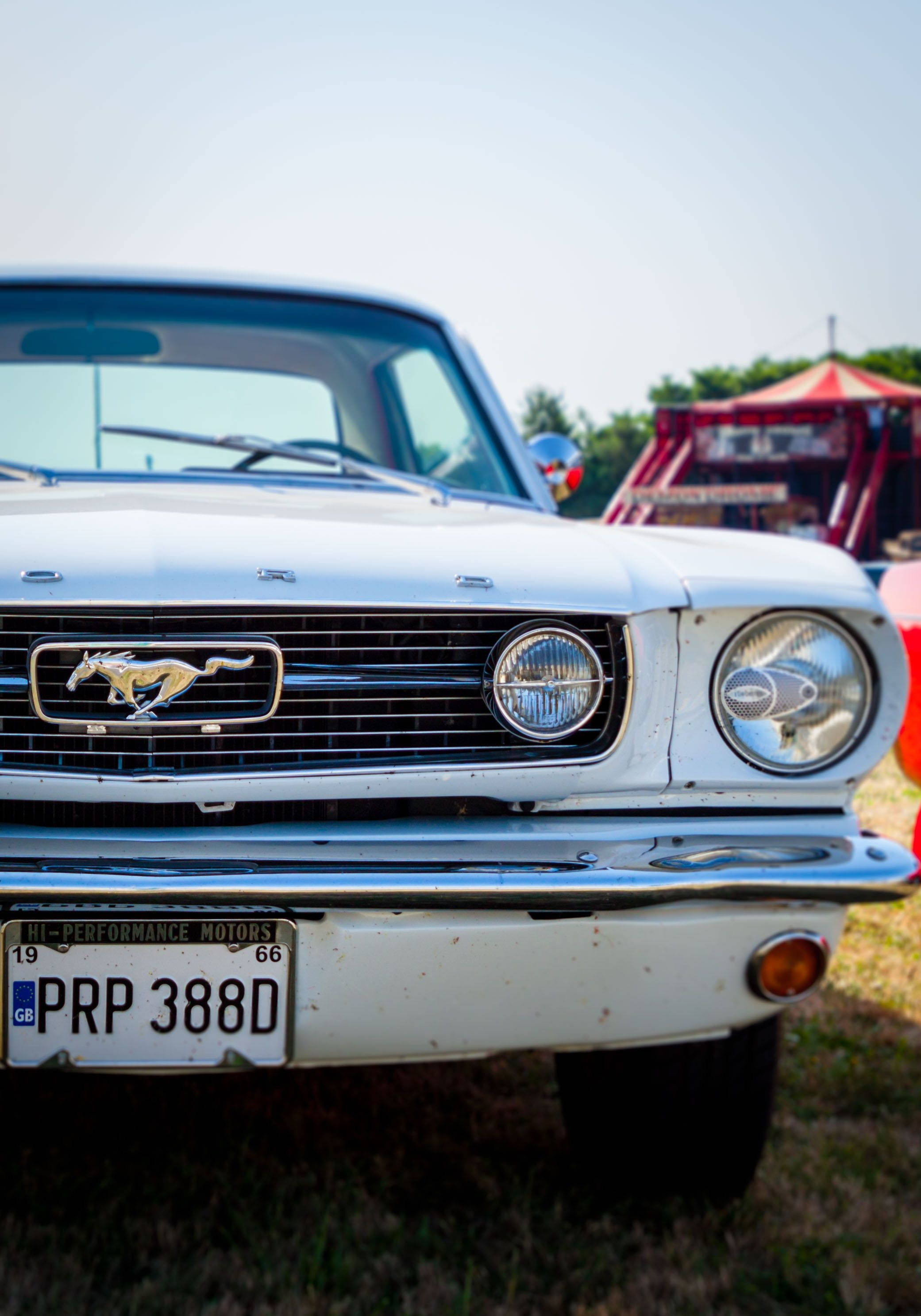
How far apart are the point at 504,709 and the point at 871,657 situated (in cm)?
58

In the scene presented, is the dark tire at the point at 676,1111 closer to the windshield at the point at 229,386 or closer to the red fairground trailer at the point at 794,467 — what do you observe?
the windshield at the point at 229,386

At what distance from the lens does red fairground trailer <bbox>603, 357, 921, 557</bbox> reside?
64.3 ft

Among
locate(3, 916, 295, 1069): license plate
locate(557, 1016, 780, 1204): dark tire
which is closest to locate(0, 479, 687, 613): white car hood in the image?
locate(3, 916, 295, 1069): license plate

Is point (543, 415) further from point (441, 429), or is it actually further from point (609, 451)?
point (441, 429)

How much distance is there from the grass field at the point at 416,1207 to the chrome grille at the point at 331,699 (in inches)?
32.1

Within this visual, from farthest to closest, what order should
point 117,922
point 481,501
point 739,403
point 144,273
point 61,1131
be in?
point 739,403 < point 144,273 < point 481,501 < point 61,1131 < point 117,922

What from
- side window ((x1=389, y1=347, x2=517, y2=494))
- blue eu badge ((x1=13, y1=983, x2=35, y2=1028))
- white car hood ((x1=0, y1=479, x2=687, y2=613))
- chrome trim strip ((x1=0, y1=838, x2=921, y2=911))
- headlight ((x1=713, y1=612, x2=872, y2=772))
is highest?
side window ((x1=389, y1=347, x2=517, y2=494))

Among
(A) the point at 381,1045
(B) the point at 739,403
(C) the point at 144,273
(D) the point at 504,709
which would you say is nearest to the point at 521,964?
(A) the point at 381,1045

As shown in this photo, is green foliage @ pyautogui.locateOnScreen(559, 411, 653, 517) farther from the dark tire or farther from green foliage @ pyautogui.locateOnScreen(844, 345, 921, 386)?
the dark tire

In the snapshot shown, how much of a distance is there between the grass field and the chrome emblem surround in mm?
873

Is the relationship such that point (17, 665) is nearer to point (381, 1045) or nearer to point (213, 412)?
point (381, 1045)

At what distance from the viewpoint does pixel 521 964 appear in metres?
1.53

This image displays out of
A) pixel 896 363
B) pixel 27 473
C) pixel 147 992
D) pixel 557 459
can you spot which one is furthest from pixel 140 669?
pixel 896 363

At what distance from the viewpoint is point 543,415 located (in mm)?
48781
